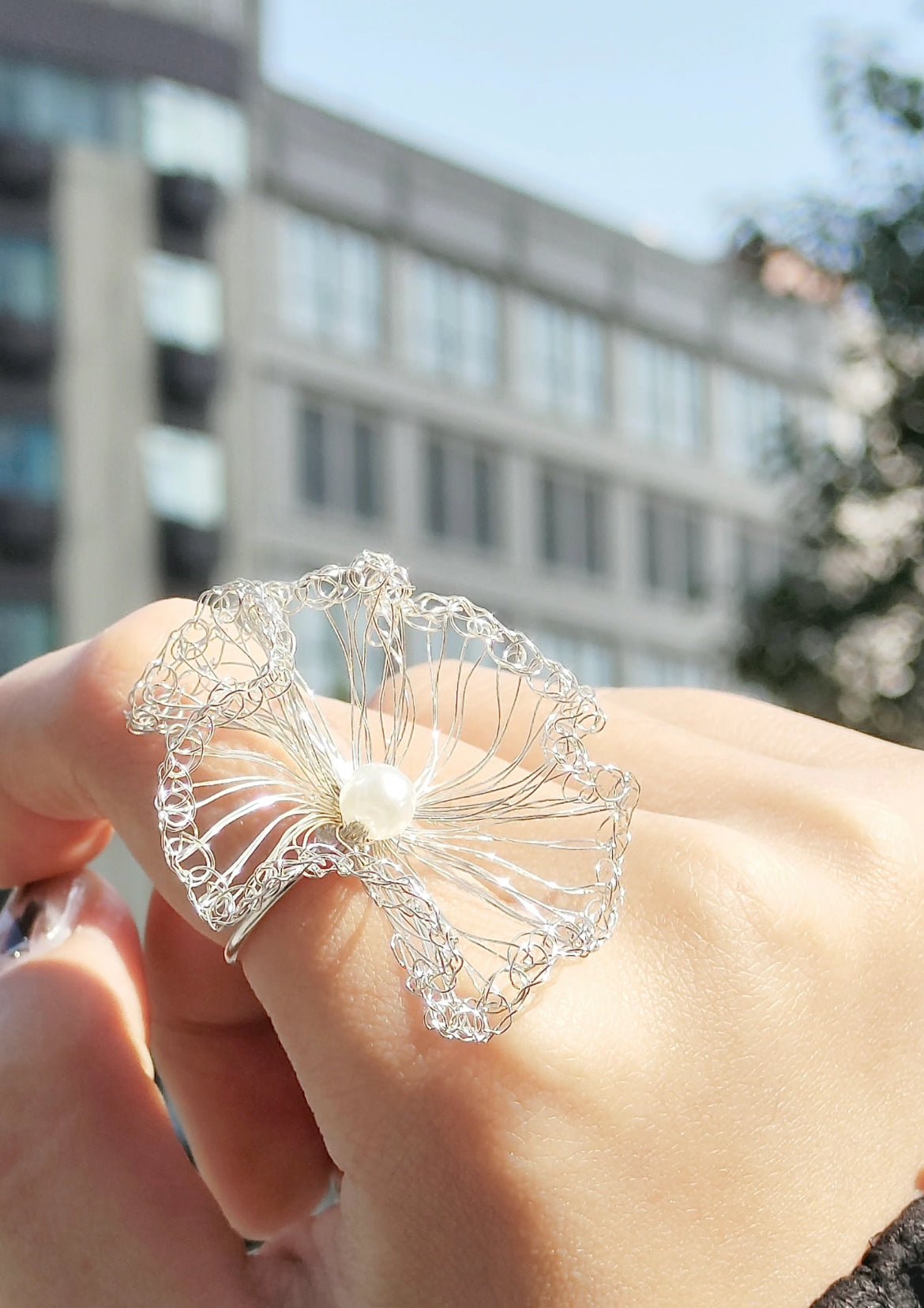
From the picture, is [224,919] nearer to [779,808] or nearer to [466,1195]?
[466,1195]

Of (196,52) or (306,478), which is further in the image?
(306,478)

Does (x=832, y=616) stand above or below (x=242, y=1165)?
below

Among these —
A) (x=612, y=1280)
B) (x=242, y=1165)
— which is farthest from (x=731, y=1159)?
(x=242, y=1165)

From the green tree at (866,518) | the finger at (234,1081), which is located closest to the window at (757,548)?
the green tree at (866,518)

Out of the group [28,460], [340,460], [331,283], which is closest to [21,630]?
[28,460]

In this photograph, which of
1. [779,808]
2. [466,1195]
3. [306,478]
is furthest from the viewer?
[306,478]

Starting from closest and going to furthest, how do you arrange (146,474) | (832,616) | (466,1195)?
(466,1195), (832,616), (146,474)

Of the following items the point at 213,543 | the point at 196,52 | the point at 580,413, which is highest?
the point at 196,52
